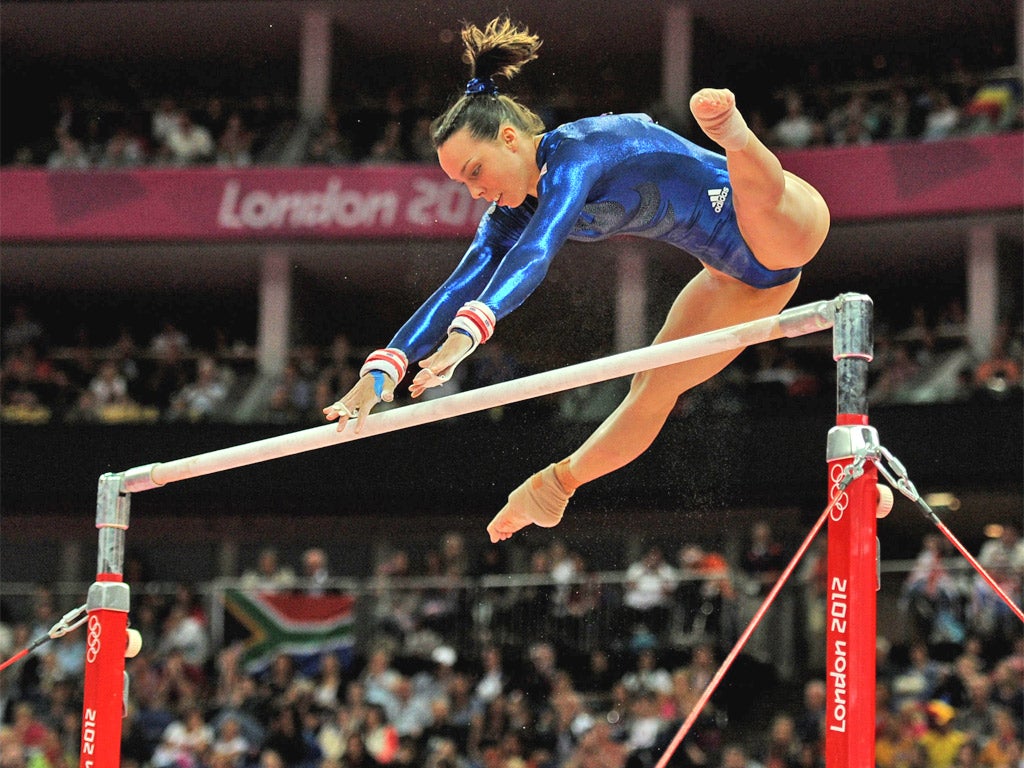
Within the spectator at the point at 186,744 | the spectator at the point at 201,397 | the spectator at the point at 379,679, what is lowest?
the spectator at the point at 186,744

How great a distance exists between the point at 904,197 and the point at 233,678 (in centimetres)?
758

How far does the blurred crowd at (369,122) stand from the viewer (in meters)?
13.4

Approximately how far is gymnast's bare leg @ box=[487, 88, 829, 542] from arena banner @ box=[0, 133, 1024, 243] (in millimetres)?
8444

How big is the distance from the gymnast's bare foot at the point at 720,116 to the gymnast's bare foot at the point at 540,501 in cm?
132

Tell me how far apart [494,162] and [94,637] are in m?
2.01

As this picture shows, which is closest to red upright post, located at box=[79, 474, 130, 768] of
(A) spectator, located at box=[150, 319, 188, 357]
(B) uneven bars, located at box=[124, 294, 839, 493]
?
(B) uneven bars, located at box=[124, 294, 839, 493]

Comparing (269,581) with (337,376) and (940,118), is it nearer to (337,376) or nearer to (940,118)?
(337,376)

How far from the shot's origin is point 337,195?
14.7 metres

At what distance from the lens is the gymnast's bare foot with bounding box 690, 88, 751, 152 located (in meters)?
3.76

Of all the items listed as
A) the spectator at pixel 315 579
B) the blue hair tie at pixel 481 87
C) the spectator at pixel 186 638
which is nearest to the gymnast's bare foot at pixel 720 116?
the blue hair tie at pixel 481 87

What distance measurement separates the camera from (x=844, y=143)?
13.7 meters

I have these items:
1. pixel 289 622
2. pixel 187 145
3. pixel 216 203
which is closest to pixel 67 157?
pixel 187 145

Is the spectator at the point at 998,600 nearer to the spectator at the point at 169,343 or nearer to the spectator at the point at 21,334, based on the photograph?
the spectator at the point at 169,343

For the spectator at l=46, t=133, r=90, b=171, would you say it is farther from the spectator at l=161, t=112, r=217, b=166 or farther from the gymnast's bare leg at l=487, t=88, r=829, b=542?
the gymnast's bare leg at l=487, t=88, r=829, b=542
